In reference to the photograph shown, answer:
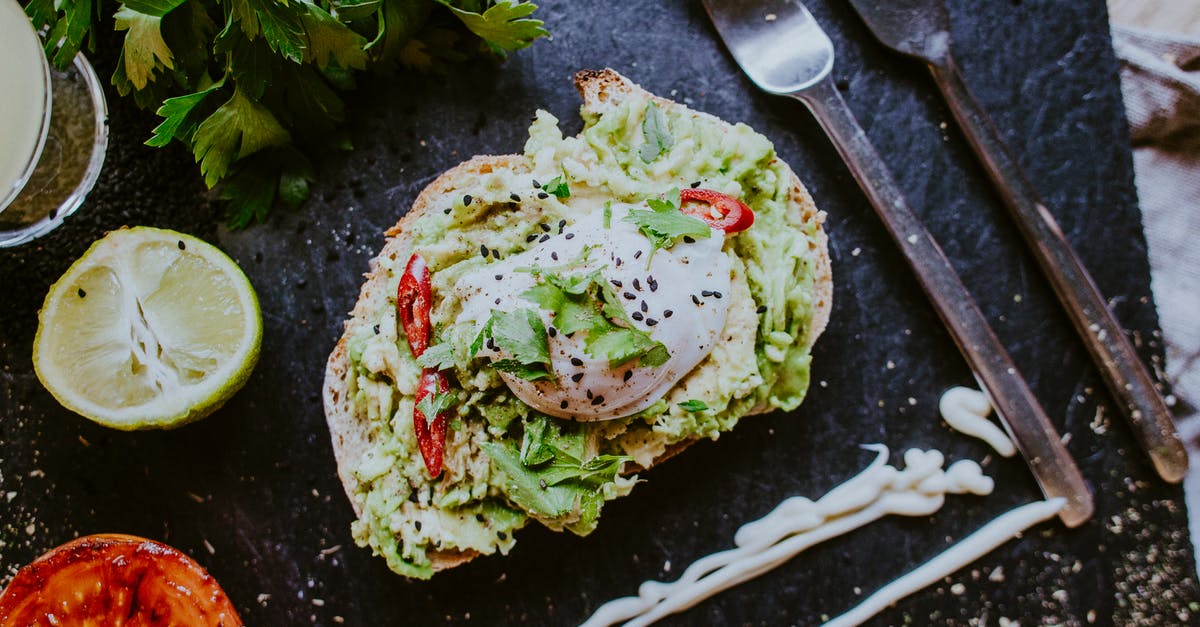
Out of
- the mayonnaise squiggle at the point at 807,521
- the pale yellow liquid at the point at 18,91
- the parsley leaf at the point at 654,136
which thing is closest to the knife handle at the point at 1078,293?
the mayonnaise squiggle at the point at 807,521

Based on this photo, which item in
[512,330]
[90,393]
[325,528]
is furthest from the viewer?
[325,528]

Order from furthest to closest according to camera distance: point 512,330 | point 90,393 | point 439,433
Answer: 1. point 90,393
2. point 439,433
3. point 512,330

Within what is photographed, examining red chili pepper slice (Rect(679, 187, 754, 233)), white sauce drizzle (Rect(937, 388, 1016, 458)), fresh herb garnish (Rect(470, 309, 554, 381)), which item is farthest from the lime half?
white sauce drizzle (Rect(937, 388, 1016, 458))

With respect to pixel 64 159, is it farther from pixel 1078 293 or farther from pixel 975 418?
pixel 1078 293

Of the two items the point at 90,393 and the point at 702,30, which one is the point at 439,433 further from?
the point at 702,30

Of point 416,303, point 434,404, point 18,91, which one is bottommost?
point 434,404

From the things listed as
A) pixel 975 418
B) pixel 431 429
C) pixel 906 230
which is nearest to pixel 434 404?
pixel 431 429

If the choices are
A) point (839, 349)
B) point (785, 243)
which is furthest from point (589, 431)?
point (839, 349)
